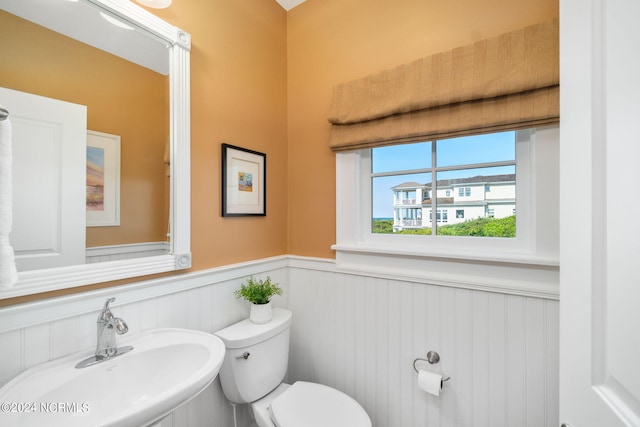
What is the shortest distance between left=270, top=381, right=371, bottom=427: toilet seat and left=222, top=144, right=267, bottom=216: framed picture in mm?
944

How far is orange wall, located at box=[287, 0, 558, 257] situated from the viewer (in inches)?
46.9

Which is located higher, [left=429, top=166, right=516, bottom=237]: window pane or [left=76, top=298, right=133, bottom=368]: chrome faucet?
[left=429, top=166, right=516, bottom=237]: window pane

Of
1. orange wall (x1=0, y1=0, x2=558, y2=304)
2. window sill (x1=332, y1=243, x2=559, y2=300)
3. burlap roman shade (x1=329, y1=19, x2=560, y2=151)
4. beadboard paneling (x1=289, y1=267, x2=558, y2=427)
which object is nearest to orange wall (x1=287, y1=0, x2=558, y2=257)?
orange wall (x1=0, y1=0, x2=558, y2=304)

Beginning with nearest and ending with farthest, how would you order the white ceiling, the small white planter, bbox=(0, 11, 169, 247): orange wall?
bbox=(0, 11, 169, 247): orange wall → the small white planter → the white ceiling

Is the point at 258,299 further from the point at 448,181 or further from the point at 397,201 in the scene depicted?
the point at 448,181

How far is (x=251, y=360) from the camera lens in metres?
1.22

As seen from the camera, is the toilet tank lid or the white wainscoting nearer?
the white wainscoting

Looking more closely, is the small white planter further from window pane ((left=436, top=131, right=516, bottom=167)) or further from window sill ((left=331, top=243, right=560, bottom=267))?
window pane ((left=436, top=131, right=516, bottom=167))

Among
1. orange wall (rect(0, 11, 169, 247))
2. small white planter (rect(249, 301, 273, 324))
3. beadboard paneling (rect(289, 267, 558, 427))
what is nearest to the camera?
orange wall (rect(0, 11, 169, 247))

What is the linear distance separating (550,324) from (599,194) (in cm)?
80

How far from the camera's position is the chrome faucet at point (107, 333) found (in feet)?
2.90

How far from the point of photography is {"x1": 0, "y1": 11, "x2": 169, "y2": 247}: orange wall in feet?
2.67

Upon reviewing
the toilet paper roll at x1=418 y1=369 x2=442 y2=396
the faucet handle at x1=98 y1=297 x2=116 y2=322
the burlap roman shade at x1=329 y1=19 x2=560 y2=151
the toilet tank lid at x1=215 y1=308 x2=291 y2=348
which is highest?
the burlap roman shade at x1=329 y1=19 x2=560 y2=151

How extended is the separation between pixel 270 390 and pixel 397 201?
1175 millimetres
